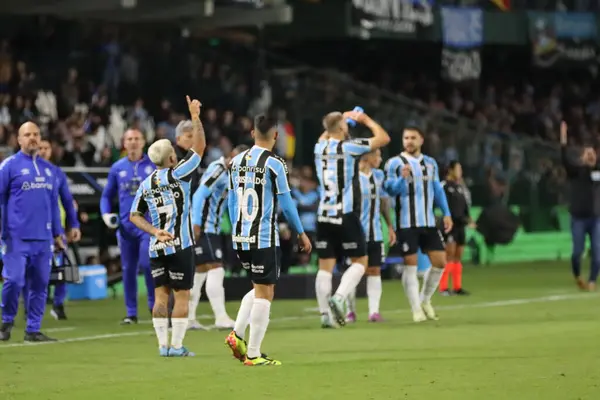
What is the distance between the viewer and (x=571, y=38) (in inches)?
1766

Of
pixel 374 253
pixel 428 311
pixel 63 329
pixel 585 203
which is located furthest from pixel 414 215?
pixel 585 203

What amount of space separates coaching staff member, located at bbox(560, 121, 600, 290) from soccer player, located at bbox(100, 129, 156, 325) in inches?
310

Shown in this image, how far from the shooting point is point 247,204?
12.5m

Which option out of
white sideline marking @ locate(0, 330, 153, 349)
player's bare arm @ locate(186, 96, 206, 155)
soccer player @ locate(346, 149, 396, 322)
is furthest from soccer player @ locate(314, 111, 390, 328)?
player's bare arm @ locate(186, 96, 206, 155)

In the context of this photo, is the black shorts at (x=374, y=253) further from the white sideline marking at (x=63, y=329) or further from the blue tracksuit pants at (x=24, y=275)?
the blue tracksuit pants at (x=24, y=275)

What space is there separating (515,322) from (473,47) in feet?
83.6

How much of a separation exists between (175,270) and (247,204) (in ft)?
3.81

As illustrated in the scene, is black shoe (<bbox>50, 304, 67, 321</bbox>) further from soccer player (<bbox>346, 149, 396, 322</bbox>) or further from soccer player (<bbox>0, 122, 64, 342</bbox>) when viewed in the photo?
soccer player (<bbox>346, 149, 396, 322</bbox>)

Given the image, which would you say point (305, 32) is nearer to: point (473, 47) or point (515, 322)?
point (473, 47)

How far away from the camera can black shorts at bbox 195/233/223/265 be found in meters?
16.7

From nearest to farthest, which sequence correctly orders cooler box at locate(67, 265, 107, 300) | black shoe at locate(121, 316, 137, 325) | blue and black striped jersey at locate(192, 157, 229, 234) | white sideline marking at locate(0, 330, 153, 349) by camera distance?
white sideline marking at locate(0, 330, 153, 349)
blue and black striped jersey at locate(192, 157, 229, 234)
black shoe at locate(121, 316, 137, 325)
cooler box at locate(67, 265, 107, 300)

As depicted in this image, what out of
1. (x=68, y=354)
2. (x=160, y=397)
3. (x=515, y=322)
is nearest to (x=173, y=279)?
(x=68, y=354)

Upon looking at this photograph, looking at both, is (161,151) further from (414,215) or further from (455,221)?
(455,221)

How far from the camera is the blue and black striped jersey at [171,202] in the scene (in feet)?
43.3
